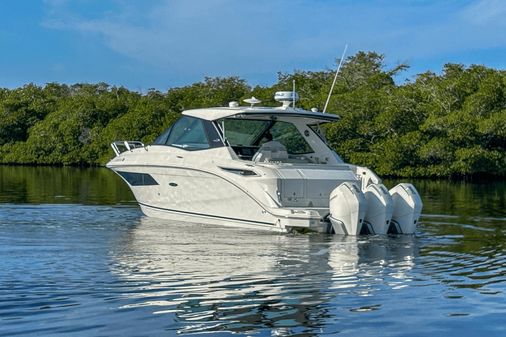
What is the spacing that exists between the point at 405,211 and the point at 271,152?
2.94m

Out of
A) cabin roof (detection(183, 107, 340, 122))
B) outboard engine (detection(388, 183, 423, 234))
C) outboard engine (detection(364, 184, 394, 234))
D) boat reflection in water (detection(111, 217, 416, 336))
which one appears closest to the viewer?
boat reflection in water (detection(111, 217, 416, 336))

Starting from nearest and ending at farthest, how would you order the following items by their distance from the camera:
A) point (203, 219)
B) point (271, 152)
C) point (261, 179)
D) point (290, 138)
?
point (261, 179), point (203, 219), point (271, 152), point (290, 138)

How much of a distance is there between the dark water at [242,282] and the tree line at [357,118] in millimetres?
27615

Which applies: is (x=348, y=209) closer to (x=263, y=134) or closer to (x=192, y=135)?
(x=263, y=134)

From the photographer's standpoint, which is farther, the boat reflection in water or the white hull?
the white hull

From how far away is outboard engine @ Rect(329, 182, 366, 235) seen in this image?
11.4 meters

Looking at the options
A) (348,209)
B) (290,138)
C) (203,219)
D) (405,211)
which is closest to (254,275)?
(348,209)

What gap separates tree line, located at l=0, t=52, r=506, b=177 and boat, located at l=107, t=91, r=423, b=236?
1041 inches

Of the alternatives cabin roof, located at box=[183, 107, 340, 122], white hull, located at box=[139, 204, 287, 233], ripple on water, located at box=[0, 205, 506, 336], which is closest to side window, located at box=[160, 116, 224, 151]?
cabin roof, located at box=[183, 107, 340, 122]

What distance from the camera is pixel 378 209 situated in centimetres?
1170

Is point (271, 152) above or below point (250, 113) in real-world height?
below

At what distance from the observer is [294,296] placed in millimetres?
7531

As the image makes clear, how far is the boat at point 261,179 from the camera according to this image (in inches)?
464

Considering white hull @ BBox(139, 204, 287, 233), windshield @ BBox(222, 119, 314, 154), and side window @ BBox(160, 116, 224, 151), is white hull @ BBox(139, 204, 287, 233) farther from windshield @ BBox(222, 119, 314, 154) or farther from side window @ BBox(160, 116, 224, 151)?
windshield @ BBox(222, 119, 314, 154)
